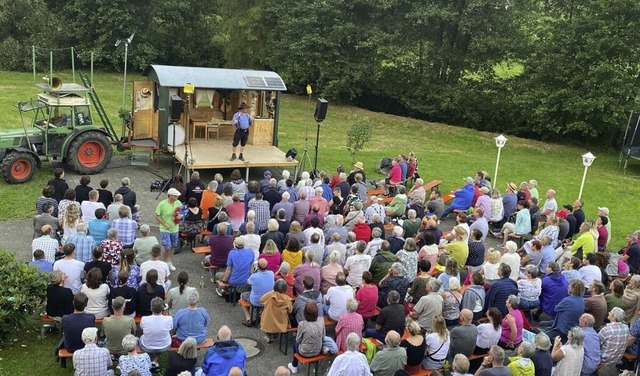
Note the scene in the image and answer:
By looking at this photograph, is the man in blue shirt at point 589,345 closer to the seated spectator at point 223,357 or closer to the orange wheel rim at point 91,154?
the seated spectator at point 223,357

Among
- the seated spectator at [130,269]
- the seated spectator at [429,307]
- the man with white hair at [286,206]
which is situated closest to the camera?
the seated spectator at [429,307]

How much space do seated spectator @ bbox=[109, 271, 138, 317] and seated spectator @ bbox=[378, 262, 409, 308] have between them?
3.49m

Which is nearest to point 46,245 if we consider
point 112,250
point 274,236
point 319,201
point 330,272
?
point 112,250

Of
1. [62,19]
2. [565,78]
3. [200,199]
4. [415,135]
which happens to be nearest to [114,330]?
Result: [200,199]

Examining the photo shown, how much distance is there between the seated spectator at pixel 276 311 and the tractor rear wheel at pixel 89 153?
8836mm

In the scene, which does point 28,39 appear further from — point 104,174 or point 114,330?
point 114,330

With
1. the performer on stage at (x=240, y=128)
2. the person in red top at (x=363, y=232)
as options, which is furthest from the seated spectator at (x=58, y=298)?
the performer on stage at (x=240, y=128)

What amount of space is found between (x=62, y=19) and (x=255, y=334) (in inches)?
1239

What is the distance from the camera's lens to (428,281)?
849 cm

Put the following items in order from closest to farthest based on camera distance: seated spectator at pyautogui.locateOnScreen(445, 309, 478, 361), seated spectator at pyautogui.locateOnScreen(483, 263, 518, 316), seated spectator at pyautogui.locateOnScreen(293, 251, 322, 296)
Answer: seated spectator at pyautogui.locateOnScreen(445, 309, 478, 361) < seated spectator at pyautogui.locateOnScreen(483, 263, 518, 316) < seated spectator at pyautogui.locateOnScreen(293, 251, 322, 296)

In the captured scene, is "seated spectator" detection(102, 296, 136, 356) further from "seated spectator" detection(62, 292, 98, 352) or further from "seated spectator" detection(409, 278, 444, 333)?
"seated spectator" detection(409, 278, 444, 333)

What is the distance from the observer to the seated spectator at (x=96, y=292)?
25.9 ft

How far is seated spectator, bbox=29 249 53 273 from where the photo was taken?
862cm

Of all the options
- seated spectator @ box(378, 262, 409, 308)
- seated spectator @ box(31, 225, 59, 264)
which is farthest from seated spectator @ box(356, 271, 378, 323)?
seated spectator @ box(31, 225, 59, 264)
